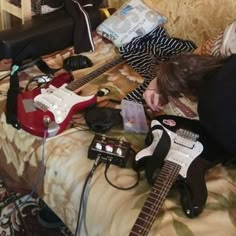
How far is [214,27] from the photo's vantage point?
5.24 ft

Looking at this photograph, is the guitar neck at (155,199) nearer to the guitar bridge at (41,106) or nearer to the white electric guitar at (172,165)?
the white electric guitar at (172,165)

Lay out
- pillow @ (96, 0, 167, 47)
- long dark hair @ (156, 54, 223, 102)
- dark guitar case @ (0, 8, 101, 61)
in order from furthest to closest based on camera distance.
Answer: pillow @ (96, 0, 167, 47) < dark guitar case @ (0, 8, 101, 61) < long dark hair @ (156, 54, 223, 102)

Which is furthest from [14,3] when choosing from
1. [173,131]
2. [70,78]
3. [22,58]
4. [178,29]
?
[173,131]

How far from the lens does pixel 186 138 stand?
3.55 ft

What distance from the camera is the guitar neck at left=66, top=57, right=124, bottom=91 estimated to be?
1.35m

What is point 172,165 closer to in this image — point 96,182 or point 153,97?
point 96,182

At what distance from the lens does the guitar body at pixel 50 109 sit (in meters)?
1.18

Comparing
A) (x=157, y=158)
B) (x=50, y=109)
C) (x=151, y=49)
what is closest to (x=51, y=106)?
(x=50, y=109)

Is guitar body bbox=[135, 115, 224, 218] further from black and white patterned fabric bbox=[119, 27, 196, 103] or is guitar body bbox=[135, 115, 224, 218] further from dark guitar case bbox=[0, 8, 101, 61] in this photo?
dark guitar case bbox=[0, 8, 101, 61]

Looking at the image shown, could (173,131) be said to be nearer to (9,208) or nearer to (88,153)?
(88,153)

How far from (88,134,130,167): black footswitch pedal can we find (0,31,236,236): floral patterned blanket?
26 millimetres

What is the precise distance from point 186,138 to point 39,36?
79 cm

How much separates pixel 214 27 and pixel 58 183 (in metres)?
0.95

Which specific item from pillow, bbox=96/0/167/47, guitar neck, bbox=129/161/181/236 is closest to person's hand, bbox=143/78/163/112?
guitar neck, bbox=129/161/181/236
